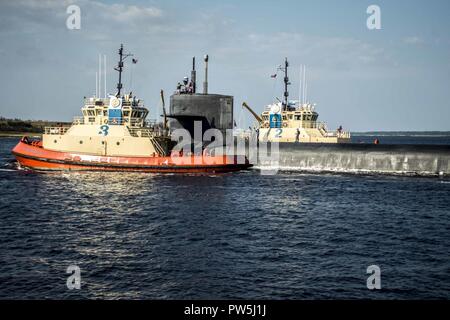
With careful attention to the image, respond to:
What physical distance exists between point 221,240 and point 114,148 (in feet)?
95.2

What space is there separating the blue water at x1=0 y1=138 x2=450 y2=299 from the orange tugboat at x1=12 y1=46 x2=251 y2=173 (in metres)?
6.25

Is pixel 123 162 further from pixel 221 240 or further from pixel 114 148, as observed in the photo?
pixel 221 240

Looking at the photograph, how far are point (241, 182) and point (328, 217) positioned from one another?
50.1ft

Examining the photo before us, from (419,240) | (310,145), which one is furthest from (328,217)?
(310,145)

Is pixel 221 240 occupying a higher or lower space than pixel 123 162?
lower

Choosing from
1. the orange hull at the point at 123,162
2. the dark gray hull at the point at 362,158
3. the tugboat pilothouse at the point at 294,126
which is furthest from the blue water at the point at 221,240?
the tugboat pilothouse at the point at 294,126

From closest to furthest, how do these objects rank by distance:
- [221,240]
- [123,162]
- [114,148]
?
[221,240] < [123,162] < [114,148]

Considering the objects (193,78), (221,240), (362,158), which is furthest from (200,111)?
(221,240)

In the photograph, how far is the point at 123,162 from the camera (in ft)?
148

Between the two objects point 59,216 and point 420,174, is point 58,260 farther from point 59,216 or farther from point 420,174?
point 420,174

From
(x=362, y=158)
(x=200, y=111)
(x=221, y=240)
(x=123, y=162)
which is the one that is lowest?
(x=221, y=240)

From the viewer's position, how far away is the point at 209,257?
19.1 metres

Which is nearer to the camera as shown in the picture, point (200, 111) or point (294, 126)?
point (200, 111)

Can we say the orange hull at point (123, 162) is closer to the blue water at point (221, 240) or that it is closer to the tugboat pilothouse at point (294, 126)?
the blue water at point (221, 240)
